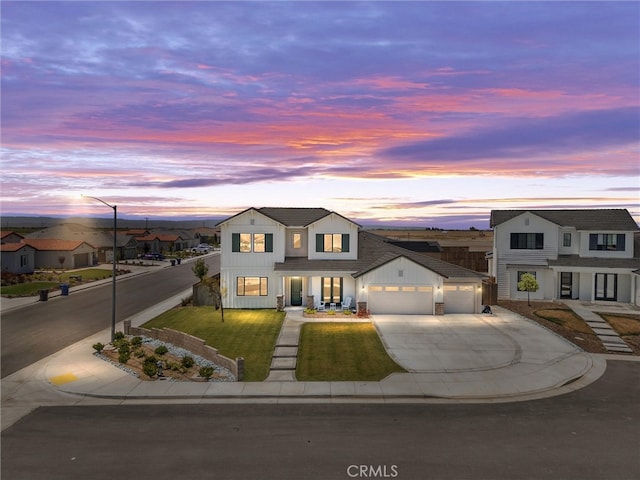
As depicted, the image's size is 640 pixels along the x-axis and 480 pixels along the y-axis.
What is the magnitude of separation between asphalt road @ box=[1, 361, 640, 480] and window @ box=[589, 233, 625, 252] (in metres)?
23.2

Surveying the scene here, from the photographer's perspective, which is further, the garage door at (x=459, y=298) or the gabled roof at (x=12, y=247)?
the gabled roof at (x=12, y=247)

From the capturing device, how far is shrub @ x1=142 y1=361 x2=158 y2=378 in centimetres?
1819

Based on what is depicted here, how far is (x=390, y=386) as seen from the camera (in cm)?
1734

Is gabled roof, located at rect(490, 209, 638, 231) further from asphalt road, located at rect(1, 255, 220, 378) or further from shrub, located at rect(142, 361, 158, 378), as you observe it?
asphalt road, located at rect(1, 255, 220, 378)

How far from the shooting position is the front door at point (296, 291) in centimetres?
3284

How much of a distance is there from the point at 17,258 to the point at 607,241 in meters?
61.1

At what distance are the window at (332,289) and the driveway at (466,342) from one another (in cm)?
361

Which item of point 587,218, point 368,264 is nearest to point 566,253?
point 587,218

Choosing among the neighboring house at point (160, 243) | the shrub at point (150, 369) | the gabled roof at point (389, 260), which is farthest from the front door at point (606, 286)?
the neighboring house at point (160, 243)

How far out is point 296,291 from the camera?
32875 millimetres

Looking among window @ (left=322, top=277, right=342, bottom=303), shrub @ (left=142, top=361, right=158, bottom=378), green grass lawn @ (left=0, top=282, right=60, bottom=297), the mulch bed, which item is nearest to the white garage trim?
the mulch bed

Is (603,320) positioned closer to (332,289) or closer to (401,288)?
(401,288)

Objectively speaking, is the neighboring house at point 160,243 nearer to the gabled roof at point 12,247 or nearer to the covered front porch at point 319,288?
Result: the gabled roof at point 12,247

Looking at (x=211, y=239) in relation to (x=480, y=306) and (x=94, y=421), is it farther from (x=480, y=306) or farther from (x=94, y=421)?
(x=94, y=421)
